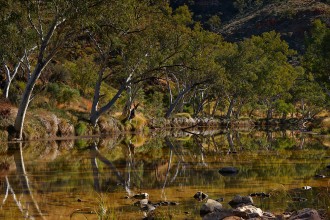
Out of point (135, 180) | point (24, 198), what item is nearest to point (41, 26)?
point (135, 180)

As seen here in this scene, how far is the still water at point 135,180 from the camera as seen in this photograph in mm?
9508

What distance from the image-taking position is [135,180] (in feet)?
44.0

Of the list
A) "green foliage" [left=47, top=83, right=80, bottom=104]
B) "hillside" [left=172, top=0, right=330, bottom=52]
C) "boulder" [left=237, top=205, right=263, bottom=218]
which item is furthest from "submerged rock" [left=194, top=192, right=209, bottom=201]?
"hillside" [left=172, top=0, right=330, bottom=52]

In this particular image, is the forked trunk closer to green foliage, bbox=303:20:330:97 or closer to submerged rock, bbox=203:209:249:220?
submerged rock, bbox=203:209:249:220

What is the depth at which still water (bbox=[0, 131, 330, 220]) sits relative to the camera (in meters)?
9.51

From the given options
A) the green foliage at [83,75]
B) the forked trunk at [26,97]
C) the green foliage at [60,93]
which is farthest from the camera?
the green foliage at [83,75]

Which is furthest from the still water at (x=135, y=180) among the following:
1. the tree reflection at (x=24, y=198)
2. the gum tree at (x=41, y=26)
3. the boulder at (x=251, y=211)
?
the gum tree at (x=41, y=26)

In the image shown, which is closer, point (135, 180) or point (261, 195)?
point (261, 195)

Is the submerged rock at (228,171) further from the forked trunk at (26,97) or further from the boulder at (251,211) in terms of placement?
the forked trunk at (26,97)

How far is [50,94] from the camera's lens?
3456 centimetres

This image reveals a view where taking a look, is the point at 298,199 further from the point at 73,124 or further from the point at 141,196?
the point at 73,124

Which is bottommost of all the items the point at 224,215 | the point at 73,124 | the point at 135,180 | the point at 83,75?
the point at 224,215

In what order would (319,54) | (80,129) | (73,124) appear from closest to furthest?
(319,54)
(80,129)
(73,124)

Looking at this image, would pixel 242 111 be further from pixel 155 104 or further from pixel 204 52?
pixel 204 52
